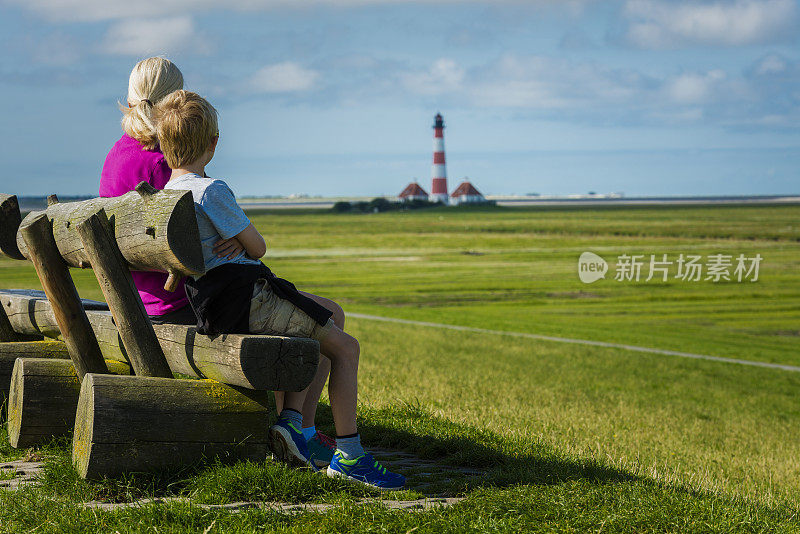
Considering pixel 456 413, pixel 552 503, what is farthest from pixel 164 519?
pixel 456 413

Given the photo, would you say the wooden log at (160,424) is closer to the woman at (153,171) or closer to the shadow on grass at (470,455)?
the woman at (153,171)

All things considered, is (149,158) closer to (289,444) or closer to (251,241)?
(251,241)

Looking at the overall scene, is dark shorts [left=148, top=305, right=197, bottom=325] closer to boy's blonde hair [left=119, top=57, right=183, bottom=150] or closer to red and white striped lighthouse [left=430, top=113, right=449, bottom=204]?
boy's blonde hair [left=119, top=57, right=183, bottom=150]

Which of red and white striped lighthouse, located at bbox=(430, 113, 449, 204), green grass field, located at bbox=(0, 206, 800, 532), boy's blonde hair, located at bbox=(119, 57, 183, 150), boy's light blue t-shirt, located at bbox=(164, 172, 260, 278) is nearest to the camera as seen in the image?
green grass field, located at bbox=(0, 206, 800, 532)

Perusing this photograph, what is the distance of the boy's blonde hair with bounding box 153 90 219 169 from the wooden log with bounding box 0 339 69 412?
6.06 feet

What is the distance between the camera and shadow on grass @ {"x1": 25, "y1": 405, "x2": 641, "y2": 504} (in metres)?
3.81

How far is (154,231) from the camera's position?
3.73 metres

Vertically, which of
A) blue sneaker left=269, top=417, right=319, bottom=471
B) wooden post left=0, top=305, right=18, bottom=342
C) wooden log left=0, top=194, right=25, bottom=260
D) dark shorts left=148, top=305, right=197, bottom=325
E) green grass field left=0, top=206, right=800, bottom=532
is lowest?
green grass field left=0, top=206, right=800, bottom=532

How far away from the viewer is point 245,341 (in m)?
3.77

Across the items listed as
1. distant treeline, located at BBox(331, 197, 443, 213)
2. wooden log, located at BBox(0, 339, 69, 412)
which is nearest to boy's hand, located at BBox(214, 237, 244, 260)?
wooden log, located at BBox(0, 339, 69, 412)

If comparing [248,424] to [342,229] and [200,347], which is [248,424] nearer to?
[200,347]

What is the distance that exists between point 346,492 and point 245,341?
0.85 meters

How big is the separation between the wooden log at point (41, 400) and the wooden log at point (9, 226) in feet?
2.92

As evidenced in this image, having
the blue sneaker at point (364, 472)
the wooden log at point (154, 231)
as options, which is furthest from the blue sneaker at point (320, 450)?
the wooden log at point (154, 231)
